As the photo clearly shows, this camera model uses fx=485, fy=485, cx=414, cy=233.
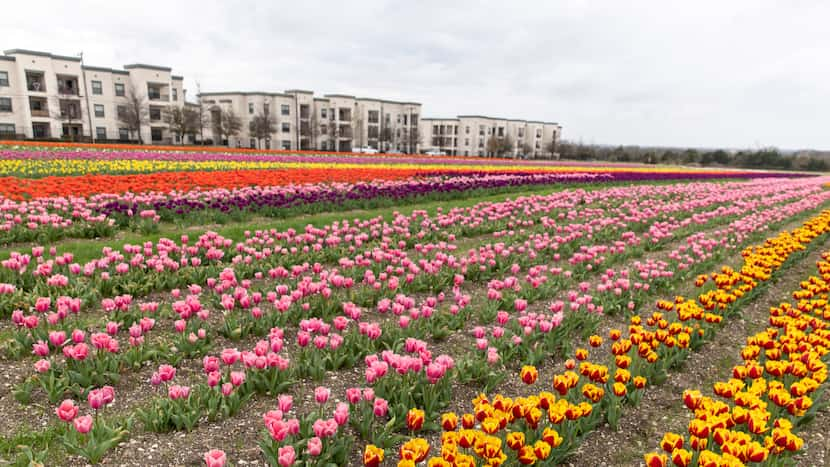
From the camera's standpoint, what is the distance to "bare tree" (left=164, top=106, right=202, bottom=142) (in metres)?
56.3

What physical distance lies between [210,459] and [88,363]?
7.98ft

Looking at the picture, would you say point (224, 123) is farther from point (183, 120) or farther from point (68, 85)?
point (68, 85)

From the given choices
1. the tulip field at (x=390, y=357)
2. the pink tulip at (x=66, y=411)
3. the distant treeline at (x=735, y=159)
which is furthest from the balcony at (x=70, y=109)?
the distant treeline at (x=735, y=159)

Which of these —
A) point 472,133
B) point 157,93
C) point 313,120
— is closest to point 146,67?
point 157,93

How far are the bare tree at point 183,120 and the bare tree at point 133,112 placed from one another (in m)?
3.13

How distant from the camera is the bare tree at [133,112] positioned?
188 feet

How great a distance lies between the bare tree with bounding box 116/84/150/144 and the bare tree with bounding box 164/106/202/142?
10.3 ft

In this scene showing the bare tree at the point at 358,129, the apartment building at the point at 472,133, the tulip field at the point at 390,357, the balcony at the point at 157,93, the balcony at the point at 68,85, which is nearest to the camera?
the tulip field at the point at 390,357

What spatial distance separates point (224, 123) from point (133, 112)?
11371mm

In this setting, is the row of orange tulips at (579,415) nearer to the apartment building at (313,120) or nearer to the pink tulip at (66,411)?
the pink tulip at (66,411)

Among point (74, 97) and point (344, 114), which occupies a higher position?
point (344, 114)

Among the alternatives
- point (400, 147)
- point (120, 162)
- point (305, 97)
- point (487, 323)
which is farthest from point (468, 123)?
point (487, 323)

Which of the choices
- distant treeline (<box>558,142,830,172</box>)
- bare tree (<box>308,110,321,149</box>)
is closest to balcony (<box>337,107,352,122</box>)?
bare tree (<box>308,110,321,149</box>)

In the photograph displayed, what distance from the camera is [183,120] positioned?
2311 inches
